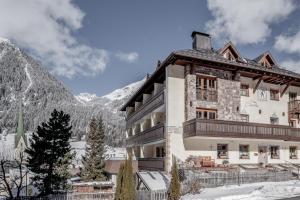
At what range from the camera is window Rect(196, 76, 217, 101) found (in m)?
30.3

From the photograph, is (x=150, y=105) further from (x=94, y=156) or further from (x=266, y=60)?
(x=266, y=60)

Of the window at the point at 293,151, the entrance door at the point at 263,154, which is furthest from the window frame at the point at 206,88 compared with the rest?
the window at the point at 293,151

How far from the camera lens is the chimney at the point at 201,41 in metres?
34.7

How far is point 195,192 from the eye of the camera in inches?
896

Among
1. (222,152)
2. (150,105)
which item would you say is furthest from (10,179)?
(222,152)

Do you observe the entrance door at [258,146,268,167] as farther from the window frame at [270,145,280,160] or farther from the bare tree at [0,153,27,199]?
the bare tree at [0,153,27,199]

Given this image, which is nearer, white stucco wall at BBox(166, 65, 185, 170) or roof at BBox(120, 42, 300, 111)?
roof at BBox(120, 42, 300, 111)

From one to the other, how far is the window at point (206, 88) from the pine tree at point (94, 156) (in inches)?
573

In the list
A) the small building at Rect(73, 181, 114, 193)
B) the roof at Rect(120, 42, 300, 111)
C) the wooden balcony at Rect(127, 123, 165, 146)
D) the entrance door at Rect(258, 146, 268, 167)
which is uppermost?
the roof at Rect(120, 42, 300, 111)

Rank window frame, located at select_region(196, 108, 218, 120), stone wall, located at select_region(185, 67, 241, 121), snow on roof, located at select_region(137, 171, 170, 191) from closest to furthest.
→ snow on roof, located at select_region(137, 171, 170, 191) → stone wall, located at select_region(185, 67, 241, 121) → window frame, located at select_region(196, 108, 218, 120)

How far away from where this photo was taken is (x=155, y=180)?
25.7 m

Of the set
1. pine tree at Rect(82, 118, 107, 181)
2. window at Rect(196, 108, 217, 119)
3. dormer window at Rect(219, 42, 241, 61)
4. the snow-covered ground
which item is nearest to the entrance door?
window at Rect(196, 108, 217, 119)

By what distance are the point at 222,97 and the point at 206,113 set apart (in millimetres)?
2264

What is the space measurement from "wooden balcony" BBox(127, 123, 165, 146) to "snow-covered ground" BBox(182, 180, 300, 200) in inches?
324
